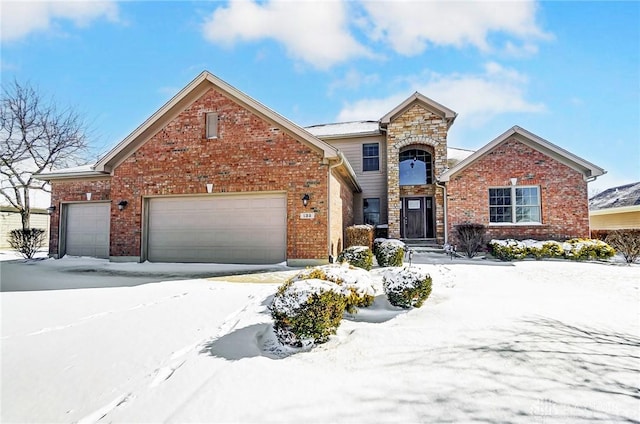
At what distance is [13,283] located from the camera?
25.1ft

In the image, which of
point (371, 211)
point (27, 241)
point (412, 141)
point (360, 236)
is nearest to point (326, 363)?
point (360, 236)

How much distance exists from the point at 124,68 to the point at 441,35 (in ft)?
33.4

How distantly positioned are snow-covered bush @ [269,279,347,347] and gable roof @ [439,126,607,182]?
37.1 ft

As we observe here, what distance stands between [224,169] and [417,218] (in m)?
9.64

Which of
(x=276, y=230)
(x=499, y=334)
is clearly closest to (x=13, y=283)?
(x=276, y=230)

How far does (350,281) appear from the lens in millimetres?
5035

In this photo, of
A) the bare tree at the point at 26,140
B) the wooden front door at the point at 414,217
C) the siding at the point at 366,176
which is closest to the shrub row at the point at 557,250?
the wooden front door at the point at 414,217

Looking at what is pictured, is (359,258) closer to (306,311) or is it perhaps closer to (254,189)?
(254,189)

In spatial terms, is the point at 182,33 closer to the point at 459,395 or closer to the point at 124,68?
the point at 124,68

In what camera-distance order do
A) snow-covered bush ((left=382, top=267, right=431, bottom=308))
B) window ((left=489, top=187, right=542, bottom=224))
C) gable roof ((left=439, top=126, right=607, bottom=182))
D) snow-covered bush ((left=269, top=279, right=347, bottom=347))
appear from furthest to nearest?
window ((left=489, top=187, right=542, bottom=224)) → gable roof ((left=439, top=126, right=607, bottom=182)) → snow-covered bush ((left=382, top=267, right=431, bottom=308)) → snow-covered bush ((left=269, top=279, right=347, bottom=347))

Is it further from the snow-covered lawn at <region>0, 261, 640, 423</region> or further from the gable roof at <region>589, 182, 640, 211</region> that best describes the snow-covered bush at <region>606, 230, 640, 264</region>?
the snow-covered lawn at <region>0, 261, 640, 423</region>

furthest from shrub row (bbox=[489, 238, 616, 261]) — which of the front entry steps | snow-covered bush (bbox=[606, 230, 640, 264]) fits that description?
the front entry steps

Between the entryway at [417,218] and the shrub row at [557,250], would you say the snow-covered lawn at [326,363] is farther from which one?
the entryway at [417,218]

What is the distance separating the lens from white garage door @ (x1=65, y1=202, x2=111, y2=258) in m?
13.2
